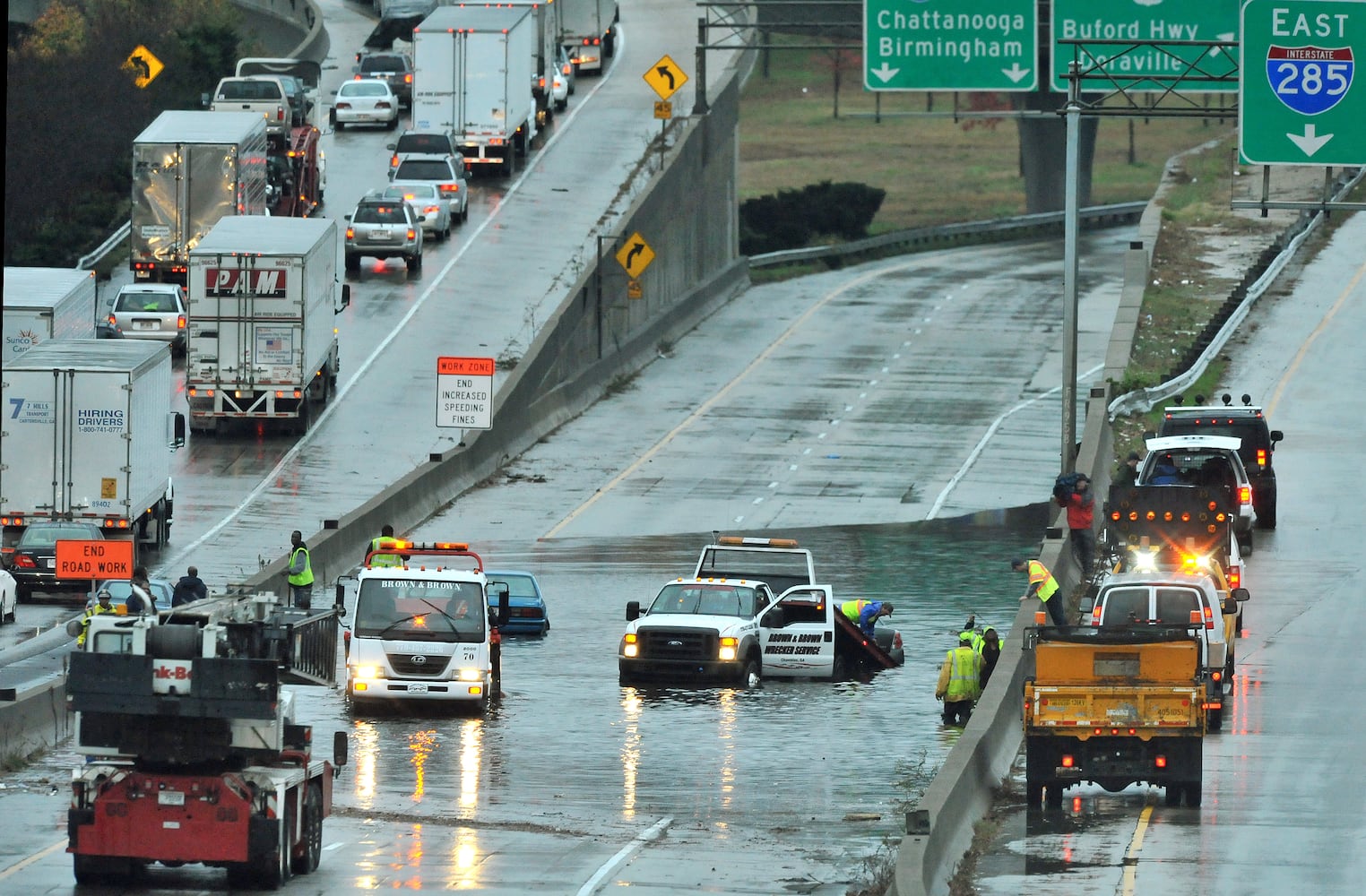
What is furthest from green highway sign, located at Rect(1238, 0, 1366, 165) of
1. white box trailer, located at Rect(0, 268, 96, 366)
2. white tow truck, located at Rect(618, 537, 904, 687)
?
white box trailer, located at Rect(0, 268, 96, 366)

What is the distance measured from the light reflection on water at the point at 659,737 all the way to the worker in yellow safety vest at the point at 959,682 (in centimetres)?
27

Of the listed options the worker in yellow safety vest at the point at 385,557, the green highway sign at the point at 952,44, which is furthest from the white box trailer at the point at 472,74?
the worker in yellow safety vest at the point at 385,557

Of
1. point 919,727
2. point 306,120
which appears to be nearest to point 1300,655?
point 919,727

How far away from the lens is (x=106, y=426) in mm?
37375

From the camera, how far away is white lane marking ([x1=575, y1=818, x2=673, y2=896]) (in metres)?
18.2

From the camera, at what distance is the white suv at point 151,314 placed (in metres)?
51.7

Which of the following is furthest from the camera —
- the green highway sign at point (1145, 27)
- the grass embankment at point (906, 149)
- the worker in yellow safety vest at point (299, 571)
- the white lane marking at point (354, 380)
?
the grass embankment at point (906, 149)

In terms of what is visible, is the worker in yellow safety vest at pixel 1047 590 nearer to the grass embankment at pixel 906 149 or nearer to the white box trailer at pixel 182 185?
the white box trailer at pixel 182 185

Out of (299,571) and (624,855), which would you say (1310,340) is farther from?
(624,855)

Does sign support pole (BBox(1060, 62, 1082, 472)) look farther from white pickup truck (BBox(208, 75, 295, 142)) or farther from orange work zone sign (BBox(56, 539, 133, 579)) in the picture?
white pickup truck (BBox(208, 75, 295, 142))

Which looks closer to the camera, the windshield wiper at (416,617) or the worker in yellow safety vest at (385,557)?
the windshield wiper at (416,617)

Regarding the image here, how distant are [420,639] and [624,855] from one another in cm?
779

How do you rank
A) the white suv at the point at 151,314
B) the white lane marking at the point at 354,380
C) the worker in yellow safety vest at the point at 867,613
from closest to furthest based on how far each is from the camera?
1. the worker in yellow safety vest at the point at 867,613
2. the white lane marking at the point at 354,380
3. the white suv at the point at 151,314

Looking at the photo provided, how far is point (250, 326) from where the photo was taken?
4562 cm
